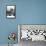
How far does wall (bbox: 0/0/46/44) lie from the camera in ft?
11.8

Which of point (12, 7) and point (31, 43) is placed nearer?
point (31, 43)

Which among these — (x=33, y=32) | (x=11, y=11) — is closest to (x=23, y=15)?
(x=11, y=11)

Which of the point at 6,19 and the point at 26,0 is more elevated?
the point at 26,0

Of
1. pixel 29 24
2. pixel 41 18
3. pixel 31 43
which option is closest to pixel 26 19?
pixel 29 24

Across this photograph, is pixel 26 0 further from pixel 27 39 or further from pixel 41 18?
pixel 27 39

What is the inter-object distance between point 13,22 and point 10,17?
0.17 m

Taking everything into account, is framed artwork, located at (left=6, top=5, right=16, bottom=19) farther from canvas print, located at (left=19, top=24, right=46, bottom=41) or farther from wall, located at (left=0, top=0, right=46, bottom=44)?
canvas print, located at (left=19, top=24, right=46, bottom=41)

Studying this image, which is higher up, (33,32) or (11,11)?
(11,11)

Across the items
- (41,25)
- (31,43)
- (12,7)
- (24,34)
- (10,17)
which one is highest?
(12,7)

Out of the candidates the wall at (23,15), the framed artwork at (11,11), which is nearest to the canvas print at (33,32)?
the wall at (23,15)

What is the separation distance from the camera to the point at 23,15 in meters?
3.62

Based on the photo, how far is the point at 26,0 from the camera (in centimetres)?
363

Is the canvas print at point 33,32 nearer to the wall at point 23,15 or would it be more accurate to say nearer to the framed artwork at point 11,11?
the wall at point 23,15

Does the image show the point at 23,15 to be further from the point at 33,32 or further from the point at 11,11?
the point at 33,32
